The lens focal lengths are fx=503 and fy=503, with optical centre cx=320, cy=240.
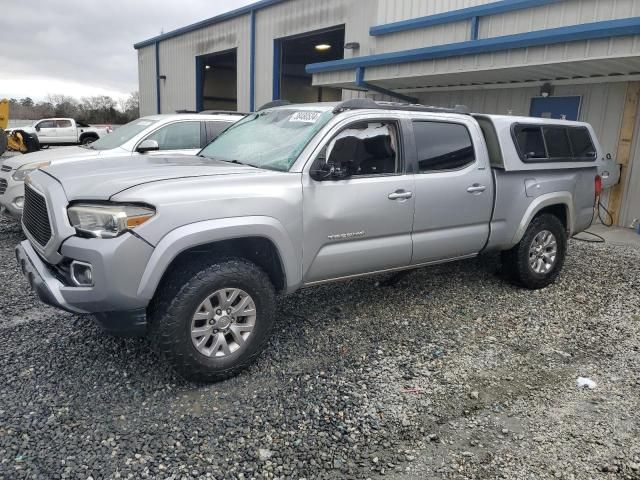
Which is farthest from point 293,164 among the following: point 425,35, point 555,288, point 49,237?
point 425,35

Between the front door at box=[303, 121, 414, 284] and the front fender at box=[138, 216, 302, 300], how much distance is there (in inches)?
6.5

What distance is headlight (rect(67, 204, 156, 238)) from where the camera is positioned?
3002mm

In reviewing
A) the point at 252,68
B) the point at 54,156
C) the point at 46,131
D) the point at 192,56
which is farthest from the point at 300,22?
the point at 46,131

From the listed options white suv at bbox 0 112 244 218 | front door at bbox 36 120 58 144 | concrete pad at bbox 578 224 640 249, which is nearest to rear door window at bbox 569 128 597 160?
concrete pad at bbox 578 224 640 249

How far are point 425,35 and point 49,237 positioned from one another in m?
9.22

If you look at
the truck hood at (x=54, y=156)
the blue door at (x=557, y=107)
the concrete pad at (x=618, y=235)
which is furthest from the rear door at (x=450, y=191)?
the blue door at (x=557, y=107)

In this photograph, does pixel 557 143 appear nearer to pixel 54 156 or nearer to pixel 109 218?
pixel 109 218

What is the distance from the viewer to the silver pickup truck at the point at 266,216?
307 centimetres

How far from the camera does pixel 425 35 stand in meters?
10.4

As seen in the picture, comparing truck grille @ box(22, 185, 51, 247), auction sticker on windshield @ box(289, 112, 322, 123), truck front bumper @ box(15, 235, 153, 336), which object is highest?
auction sticker on windshield @ box(289, 112, 322, 123)

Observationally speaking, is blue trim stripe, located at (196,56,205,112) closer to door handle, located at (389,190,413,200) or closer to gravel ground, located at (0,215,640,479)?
gravel ground, located at (0,215,640,479)

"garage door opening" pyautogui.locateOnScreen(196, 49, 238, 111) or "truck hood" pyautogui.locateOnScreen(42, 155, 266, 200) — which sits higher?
"garage door opening" pyautogui.locateOnScreen(196, 49, 238, 111)

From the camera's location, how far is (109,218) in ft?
9.95

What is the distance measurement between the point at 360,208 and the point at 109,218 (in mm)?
1855
